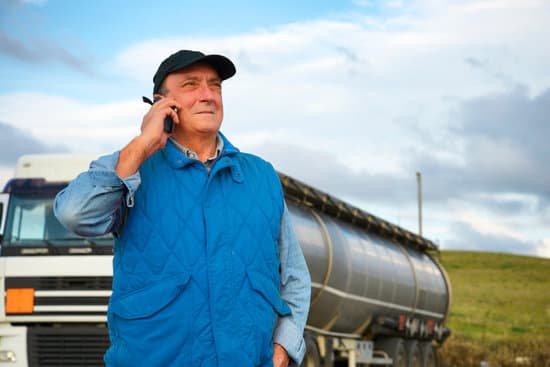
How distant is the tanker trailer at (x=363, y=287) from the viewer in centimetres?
1512

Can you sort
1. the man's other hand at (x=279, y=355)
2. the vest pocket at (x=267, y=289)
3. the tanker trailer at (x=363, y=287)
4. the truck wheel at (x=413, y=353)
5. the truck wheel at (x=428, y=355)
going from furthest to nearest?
1. the truck wheel at (x=428, y=355)
2. the truck wheel at (x=413, y=353)
3. the tanker trailer at (x=363, y=287)
4. the man's other hand at (x=279, y=355)
5. the vest pocket at (x=267, y=289)

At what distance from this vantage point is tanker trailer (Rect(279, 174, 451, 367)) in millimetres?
15125

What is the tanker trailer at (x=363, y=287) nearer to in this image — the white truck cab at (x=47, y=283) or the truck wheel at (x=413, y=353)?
the truck wheel at (x=413, y=353)

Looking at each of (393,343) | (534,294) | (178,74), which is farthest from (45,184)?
(534,294)

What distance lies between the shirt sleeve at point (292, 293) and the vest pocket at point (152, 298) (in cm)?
51

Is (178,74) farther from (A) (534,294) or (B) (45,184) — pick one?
(A) (534,294)

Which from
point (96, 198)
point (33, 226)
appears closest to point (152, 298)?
point (96, 198)

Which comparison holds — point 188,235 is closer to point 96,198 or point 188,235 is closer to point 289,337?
point 96,198

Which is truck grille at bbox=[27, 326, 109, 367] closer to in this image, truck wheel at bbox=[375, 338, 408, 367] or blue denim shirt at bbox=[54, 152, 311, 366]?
truck wheel at bbox=[375, 338, 408, 367]

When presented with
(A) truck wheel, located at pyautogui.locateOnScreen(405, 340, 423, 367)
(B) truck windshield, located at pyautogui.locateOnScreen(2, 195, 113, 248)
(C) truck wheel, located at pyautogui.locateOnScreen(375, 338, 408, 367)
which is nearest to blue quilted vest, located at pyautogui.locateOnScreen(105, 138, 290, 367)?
(B) truck windshield, located at pyautogui.locateOnScreen(2, 195, 113, 248)

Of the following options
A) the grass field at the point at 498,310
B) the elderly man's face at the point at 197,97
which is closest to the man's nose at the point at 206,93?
the elderly man's face at the point at 197,97

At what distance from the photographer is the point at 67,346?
13.7 m

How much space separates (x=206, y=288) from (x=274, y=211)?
18.9 inches

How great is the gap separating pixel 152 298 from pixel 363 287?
13.4 metres
